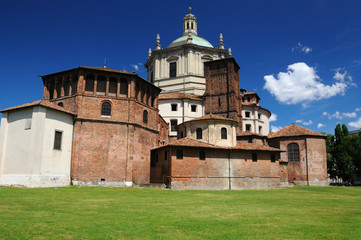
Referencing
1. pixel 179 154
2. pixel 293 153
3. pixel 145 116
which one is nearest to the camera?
pixel 179 154

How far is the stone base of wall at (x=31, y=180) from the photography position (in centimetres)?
2406

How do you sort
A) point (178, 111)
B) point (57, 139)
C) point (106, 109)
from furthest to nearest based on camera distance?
point (178, 111) → point (106, 109) → point (57, 139)

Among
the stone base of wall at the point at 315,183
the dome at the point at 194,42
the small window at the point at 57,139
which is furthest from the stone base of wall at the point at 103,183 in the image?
the dome at the point at 194,42

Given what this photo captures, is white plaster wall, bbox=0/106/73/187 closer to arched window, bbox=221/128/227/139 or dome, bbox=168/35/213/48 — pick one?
arched window, bbox=221/128/227/139

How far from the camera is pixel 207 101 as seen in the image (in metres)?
46.0

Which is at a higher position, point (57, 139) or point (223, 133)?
point (223, 133)

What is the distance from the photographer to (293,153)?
42.3m

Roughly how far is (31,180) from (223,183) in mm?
18283

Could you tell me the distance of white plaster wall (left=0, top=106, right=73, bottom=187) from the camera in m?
24.5

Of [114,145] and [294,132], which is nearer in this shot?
[114,145]

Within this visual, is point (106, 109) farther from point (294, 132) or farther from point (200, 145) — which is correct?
point (294, 132)

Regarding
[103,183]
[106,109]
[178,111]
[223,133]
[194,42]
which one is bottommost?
[103,183]

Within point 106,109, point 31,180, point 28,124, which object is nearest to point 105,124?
point 106,109

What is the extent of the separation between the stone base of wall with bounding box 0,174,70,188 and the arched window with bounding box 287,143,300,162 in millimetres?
31701
